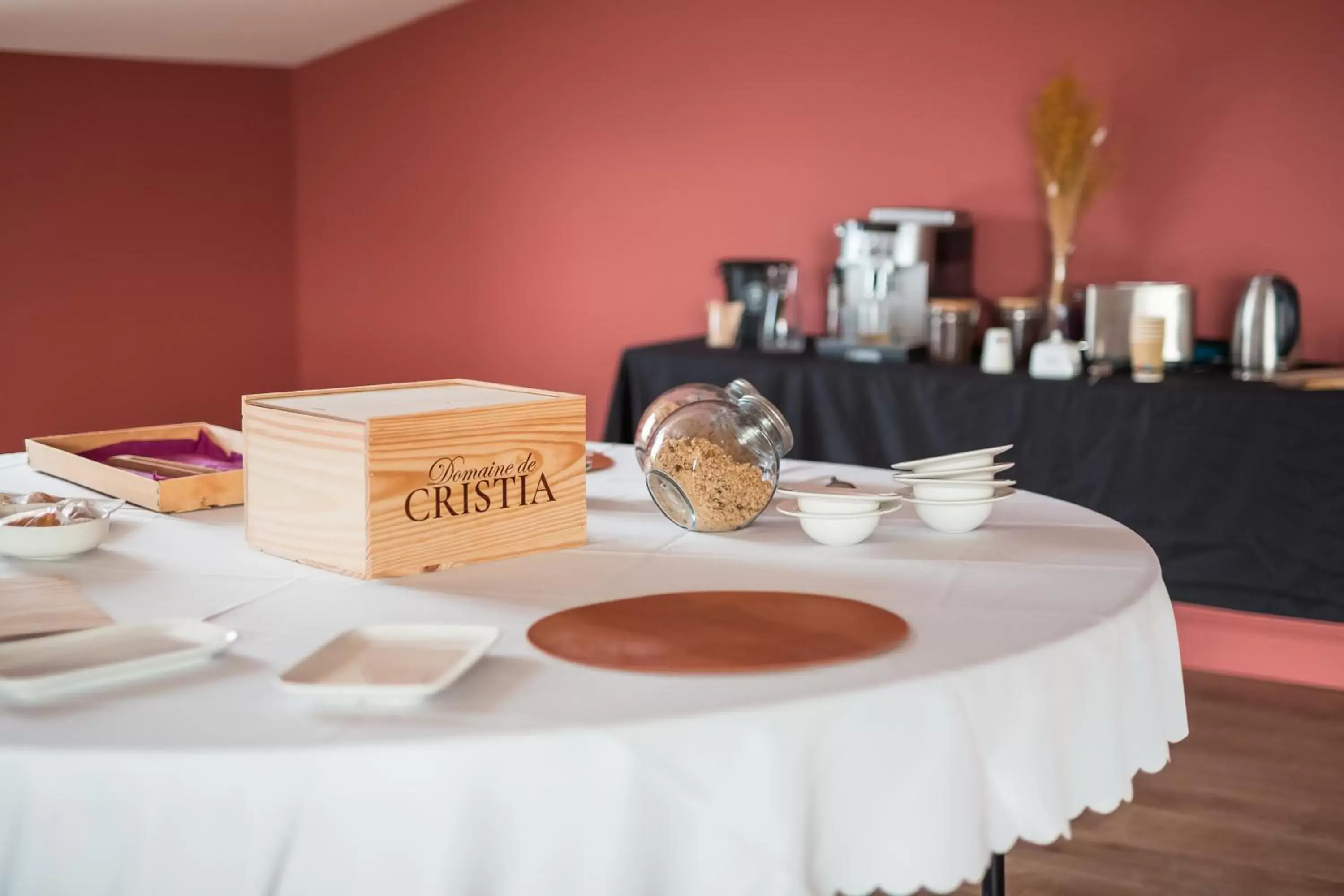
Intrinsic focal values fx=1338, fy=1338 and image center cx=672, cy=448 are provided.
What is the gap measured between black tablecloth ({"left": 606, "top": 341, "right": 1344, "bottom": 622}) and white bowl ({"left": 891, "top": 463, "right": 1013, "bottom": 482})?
152 centimetres

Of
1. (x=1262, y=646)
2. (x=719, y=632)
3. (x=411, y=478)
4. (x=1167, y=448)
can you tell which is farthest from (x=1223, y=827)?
(x=411, y=478)

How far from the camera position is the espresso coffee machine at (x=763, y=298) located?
3.94 meters

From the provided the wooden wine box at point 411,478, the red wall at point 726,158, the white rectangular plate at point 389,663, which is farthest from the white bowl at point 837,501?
the red wall at point 726,158

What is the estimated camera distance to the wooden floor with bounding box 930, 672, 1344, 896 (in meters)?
2.26

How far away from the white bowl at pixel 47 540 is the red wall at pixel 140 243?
10.9 feet

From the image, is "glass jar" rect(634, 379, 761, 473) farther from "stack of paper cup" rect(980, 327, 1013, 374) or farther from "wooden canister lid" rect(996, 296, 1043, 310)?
"wooden canister lid" rect(996, 296, 1043, 310)

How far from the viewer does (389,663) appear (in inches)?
41.4

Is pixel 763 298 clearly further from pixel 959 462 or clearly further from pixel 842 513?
pixel 842 513

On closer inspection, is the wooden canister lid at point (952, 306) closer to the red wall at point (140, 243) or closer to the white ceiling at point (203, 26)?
the white ceiling at point (203, 26)

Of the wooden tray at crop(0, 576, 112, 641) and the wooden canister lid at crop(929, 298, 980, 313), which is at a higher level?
the wooden canister lid at crop(929, 298, 980, 313)

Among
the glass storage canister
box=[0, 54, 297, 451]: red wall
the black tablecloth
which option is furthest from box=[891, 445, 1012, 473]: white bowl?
box=[0, 54, 297, 451]: red wall

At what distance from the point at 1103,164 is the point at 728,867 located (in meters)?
3.14

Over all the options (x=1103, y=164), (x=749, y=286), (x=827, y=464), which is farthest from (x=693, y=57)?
(x=827, y=464)

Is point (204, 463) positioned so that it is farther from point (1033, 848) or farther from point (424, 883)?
point (1033, 848)
